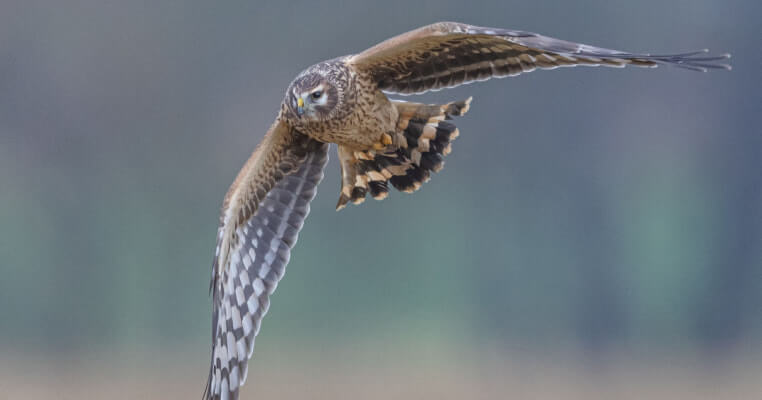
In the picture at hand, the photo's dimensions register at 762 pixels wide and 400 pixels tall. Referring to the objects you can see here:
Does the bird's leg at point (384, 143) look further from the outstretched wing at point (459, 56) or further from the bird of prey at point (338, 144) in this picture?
the outstretched wing at point (459, 56)

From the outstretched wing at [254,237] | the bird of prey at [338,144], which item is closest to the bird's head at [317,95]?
the bird of prey at [338,144]

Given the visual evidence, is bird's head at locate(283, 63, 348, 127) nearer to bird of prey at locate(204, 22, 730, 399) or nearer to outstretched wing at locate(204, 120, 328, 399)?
bird of prey at locate(204, 22, 730, 399)

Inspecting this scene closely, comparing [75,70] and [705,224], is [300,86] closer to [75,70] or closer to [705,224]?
[75,70]

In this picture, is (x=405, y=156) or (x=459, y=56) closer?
(x=459, y=56)

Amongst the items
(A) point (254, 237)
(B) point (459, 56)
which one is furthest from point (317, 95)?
(A) point (254, 237)

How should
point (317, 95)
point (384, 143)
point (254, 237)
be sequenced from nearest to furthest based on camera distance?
point (317, 95), point (384, 143), point (254, 237)

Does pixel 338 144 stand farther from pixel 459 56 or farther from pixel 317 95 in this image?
pixel 459 56

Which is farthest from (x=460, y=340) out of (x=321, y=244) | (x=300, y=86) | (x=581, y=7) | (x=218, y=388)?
(x=300, y=86)
